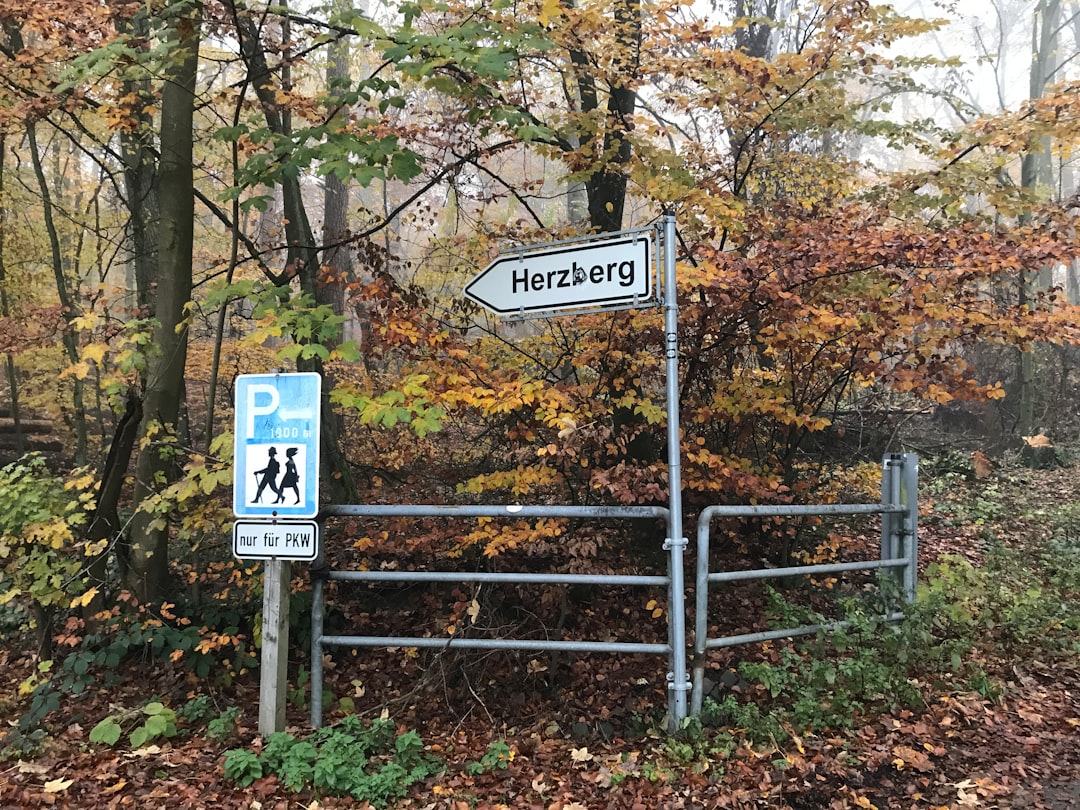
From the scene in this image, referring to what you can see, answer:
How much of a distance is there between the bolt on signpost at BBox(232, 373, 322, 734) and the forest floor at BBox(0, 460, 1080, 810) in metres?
1.19

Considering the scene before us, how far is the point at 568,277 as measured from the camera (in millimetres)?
3854

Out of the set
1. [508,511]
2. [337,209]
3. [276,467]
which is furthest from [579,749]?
[337,209]

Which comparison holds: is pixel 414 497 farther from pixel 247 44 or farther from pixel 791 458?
pixel 247 44

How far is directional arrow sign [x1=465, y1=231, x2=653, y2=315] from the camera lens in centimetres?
369

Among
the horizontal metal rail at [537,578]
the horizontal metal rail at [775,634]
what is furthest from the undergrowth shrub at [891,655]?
the horizontal metal rail at [537,578]

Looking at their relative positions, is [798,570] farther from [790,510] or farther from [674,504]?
[674,504]

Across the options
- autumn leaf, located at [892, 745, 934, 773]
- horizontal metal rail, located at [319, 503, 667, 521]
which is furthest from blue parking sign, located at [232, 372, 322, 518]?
autumn leaf, located at [892, 745, 934, 773]

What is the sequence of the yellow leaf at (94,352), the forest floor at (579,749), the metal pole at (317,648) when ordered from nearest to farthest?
the forest floor at (579,749) < the metal pole at (317,648) < the yellow leaf at (94,352)

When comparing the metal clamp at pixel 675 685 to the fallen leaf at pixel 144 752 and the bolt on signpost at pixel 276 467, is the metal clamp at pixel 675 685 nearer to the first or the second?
the bolt on signpost at pixel 276 467

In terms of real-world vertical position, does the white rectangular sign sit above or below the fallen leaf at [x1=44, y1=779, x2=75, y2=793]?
above

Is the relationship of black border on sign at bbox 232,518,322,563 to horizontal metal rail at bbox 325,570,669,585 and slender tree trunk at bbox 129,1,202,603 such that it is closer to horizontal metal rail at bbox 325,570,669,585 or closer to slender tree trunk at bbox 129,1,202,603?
horizontal metal rail at bbox 325,570,669,585

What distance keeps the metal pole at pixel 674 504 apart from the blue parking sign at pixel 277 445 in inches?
73.6

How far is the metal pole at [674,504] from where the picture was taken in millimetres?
3668

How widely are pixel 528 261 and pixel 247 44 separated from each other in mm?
3440
